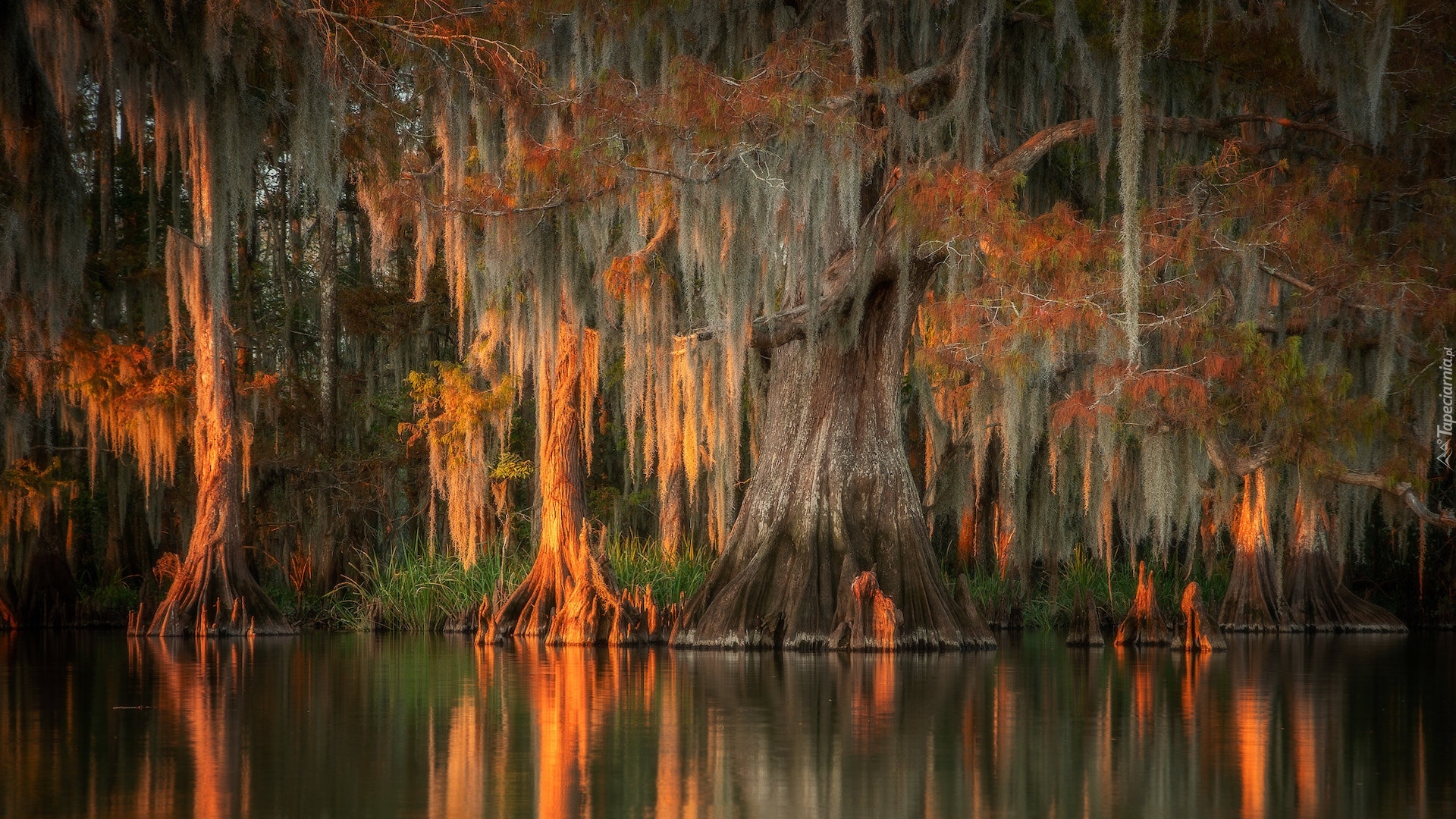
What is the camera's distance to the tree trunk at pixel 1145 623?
18.1m

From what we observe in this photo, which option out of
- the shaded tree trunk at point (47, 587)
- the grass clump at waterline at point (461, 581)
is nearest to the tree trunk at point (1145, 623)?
the grass clump at waterline at point (461, 581)

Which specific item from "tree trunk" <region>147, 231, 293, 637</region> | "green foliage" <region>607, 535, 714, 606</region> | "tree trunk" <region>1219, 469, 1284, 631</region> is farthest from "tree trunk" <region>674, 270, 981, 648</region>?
"tree trunk" <region>1219, 469, 1284, 631</region>

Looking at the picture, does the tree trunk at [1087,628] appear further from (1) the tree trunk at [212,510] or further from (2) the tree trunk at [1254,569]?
(1) the tree trunk at [212,510]

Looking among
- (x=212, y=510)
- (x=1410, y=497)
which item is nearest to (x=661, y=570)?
(x=212, y=510)

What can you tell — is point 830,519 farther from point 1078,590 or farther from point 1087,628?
point 1078,590

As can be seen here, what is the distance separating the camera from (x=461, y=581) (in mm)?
21219

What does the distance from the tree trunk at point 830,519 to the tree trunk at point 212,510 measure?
6.10m

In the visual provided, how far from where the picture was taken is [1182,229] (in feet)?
48.6

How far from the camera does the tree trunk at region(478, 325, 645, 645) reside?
59.5 ft

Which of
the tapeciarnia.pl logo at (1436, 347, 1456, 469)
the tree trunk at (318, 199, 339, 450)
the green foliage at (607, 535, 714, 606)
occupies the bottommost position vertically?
the green foliage at (607, 535, 714, 606)

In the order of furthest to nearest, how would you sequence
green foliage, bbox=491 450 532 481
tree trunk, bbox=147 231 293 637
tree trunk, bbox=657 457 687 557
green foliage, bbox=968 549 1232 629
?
1. green foliage, bbox=968 549 1232 629
2. green foliage, bbox=491 450 532 481
3. tree trunk, bbox=657 457 687 557
4. tree trunk, bbox=147 231 293 637

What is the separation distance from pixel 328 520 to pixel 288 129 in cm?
1158

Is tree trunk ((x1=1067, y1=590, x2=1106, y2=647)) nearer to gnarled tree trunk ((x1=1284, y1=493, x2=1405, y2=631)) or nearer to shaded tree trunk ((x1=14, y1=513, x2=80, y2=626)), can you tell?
gnarled tree trunk ((x1=1284, y1=493, x2=1405, y2=631))

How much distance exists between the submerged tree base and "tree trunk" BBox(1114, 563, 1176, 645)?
14.1 feet
